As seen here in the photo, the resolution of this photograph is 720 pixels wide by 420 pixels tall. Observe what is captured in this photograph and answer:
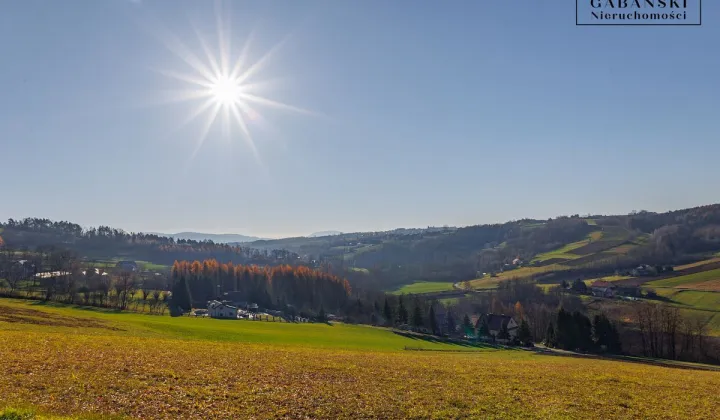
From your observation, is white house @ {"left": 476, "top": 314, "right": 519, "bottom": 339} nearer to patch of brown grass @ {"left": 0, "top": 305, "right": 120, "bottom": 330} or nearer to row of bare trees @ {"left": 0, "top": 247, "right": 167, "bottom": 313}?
row of bare trees @ {"left": 0, "top": 247, "right": 167, "bottom": 313}

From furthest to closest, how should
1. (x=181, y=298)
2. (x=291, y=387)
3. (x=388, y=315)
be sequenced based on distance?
(x=181, y=298), (x=388, y=315), (x=291, y=387)

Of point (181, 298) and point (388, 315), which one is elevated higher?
point (181, 298)

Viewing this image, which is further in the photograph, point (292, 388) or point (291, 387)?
point (291, 387)

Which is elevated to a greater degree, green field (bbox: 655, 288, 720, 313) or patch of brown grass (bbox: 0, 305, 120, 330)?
patch of brown grass (bbox: 0, 305, 120, 330)

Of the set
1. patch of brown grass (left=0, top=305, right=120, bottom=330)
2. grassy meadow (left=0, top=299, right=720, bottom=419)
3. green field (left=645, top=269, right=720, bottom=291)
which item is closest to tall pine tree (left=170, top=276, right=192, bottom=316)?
patch of brown grass (left=0, top=305, right=120, bottom=330)

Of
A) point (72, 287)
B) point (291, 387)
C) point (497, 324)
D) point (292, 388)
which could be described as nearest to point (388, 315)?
point (497, 324)

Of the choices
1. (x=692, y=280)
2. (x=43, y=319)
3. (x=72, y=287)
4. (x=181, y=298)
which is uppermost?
(x=43, y=319)

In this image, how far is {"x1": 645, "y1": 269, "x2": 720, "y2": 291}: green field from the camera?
164625mm

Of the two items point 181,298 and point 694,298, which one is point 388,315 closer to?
point 181,298

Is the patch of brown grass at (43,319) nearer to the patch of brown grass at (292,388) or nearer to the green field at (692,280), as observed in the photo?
the patch of brown grass at (292,388)

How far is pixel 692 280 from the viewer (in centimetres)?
17275

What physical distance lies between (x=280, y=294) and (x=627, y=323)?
11707 centimetres

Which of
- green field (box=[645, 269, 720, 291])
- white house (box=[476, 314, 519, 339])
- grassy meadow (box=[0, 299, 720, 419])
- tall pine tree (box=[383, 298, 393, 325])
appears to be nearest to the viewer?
grassy meadow (box=[0, 299, 720, 419])

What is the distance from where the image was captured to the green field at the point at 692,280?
165 m
